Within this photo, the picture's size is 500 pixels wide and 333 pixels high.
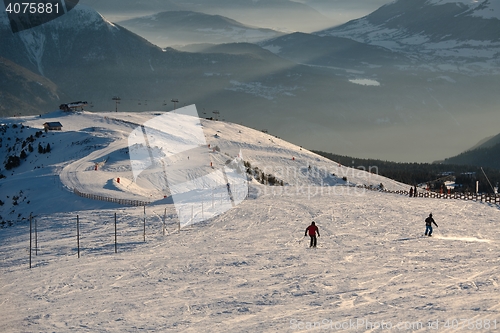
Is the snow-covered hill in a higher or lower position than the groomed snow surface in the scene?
higher

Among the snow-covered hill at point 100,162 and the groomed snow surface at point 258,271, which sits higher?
the snow-covered hill at point 100,162

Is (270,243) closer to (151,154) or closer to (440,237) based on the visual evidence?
(440,237)

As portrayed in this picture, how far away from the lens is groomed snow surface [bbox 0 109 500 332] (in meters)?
19.2

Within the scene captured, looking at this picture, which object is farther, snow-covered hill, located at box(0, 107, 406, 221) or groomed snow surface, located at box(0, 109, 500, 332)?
snow-covered hill, located at box(0, 107, 406, 221)

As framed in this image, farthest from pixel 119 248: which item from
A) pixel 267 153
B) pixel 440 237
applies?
pixel 267 153

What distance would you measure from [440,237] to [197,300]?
57.5 ft

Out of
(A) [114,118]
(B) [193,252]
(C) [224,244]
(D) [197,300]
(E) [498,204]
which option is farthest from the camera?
(A) [114,118]

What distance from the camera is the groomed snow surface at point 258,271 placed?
1923 centimetres

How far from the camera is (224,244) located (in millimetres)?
34094

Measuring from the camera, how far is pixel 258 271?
86.1ft

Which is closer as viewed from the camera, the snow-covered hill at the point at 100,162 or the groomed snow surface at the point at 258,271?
the groomed snow surface at the point at 258,271

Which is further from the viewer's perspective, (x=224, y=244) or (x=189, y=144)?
(x=189, y=144)

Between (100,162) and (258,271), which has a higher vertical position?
(100,162)

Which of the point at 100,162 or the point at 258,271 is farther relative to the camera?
the point at 100,162
